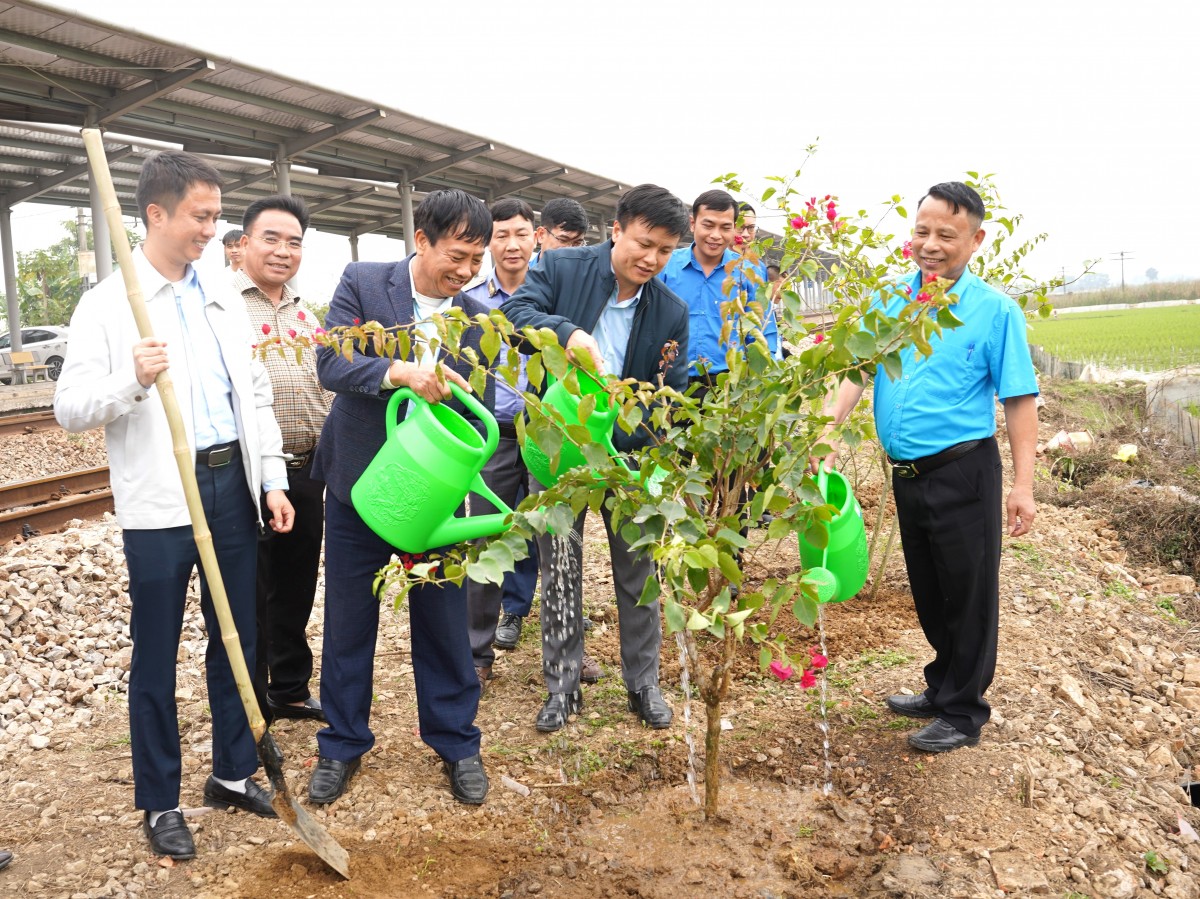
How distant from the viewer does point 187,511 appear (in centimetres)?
237

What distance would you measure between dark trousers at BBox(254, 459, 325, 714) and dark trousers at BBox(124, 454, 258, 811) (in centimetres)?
41

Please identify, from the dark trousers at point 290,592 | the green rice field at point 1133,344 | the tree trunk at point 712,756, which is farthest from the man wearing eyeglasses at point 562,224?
the green rice field at point 1133,344

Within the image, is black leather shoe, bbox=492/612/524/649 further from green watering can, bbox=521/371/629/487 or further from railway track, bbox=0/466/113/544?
railway track, bbox=0/466/113/544

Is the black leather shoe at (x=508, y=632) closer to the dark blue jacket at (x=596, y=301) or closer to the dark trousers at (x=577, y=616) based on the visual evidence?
the dark trousers at (x=577, y=616)

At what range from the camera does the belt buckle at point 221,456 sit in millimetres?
2443

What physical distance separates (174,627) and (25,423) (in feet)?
29.6

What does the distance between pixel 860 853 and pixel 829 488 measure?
3.16 ft

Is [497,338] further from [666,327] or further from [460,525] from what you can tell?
[666,327]

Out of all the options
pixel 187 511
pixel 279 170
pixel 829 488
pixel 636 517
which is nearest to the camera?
pixel 636 517

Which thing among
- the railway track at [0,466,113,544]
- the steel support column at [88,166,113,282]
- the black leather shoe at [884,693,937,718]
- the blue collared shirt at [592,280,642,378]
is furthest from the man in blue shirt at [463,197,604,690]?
the steel support column at [88,166,113,282]

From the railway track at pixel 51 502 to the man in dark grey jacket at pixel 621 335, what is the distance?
373 cm

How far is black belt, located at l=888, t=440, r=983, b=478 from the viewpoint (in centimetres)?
287

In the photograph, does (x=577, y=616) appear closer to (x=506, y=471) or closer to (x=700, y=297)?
(x=506, y=471)

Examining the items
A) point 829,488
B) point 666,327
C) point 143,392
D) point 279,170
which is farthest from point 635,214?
point 279,170
